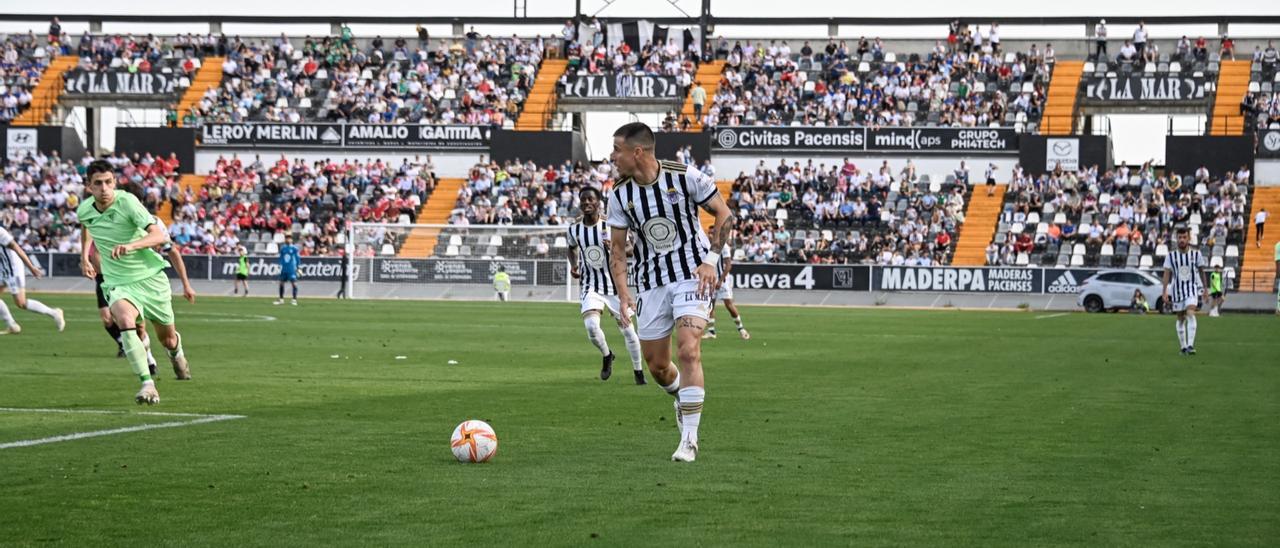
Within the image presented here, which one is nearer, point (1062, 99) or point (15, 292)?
point (15, 292)

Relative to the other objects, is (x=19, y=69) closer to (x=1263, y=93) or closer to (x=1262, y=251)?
(x=1262, y=251)

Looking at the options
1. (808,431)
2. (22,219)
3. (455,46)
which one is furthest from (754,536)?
(455,46)

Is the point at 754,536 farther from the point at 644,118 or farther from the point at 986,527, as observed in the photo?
the point at 644,118

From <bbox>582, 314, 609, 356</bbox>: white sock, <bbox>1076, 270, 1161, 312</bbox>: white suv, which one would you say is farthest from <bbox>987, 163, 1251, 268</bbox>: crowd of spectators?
<bbox>582, 314, 609, 356</bbox>: white sock

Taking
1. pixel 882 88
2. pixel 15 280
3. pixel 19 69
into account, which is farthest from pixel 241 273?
pixel 882 88

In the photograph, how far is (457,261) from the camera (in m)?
51.5

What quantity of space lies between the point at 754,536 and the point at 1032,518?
1.63m

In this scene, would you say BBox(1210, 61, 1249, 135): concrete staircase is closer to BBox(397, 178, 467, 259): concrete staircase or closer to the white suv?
the white suv

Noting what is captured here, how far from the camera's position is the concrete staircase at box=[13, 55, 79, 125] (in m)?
67.0

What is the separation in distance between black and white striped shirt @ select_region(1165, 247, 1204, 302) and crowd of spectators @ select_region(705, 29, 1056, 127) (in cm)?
3423

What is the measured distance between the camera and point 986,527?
25.3ft

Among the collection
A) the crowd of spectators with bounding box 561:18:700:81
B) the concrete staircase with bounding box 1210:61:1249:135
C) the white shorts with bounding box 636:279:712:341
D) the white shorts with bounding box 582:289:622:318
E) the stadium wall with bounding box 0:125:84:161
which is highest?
the crowd of spectators with bounding box 561:18:700:81

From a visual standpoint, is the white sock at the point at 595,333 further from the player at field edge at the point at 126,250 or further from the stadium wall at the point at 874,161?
the stadium wall at the point at 874,161

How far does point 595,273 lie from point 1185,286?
12.0 m
